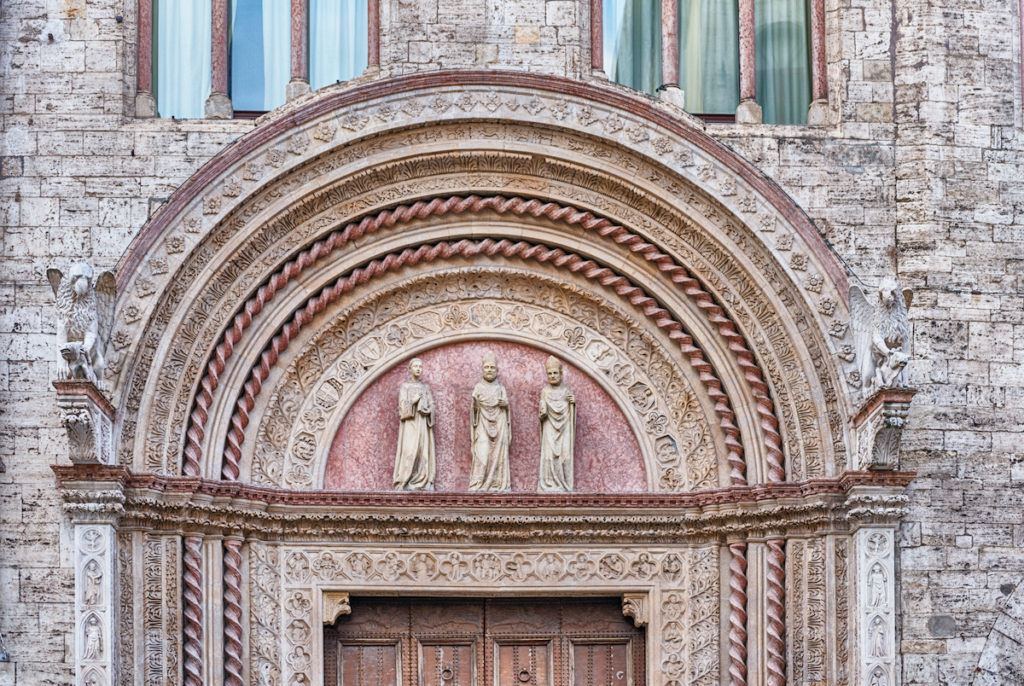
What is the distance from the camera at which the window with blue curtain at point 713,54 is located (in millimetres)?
17297

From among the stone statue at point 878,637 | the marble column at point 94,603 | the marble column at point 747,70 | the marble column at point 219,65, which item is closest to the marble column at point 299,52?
the marble column at point 219,65

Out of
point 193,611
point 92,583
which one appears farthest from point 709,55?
point 92,583

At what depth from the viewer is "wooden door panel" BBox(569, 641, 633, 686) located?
16.8 m

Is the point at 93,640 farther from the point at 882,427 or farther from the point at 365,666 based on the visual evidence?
the point at 882,427

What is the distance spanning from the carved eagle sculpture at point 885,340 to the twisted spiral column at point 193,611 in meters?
5.60

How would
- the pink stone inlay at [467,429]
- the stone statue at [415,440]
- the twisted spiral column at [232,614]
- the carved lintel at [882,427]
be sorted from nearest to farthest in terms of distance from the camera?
1. the carved lintel at [882,427]
2. the twisted spiral column at [232,614]
3. the stone statue at [415,440]
4. the pink stone inlay at [467,429]

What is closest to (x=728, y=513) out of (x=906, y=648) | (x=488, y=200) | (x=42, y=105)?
(x=906, y=648)

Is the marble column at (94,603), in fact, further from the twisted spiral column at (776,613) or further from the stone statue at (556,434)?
the twisted spiral column at (776,613)

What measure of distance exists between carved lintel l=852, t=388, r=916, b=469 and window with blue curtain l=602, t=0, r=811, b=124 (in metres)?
3.01

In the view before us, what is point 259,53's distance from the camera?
17.1 metres

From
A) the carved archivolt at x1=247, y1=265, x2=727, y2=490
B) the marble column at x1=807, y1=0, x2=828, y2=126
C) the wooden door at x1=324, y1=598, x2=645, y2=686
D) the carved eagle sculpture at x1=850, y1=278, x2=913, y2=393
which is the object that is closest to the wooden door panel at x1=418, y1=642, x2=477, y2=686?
the wooden door at x1=324, y1=598, x2=645, y2=686

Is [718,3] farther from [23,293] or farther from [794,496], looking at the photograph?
[23,293]

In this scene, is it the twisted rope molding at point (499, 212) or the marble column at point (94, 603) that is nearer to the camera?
the marble column at point (94, 603)

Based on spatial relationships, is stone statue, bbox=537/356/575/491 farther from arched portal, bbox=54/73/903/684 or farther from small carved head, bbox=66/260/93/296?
small carved head, bbox=66/260/93/296
